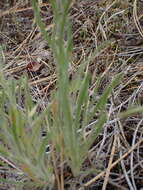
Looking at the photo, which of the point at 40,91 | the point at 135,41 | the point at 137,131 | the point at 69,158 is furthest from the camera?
the point at 135,41

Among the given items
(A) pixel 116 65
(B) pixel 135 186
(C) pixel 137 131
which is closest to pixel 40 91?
(A) pixel 116 65

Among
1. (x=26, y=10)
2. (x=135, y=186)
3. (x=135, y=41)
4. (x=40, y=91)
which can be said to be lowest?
(x=135, y=186)

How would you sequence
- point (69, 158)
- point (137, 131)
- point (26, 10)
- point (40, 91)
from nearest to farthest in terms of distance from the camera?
point (69, 158) → point (137, 131) → point (40, 91) → point (26, 10)

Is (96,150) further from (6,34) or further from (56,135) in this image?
(6,34)

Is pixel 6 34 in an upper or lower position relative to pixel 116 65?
upper

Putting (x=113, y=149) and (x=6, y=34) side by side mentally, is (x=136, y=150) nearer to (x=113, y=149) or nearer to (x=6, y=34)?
(x=113, y=149)

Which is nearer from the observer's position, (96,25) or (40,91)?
(40,91)
